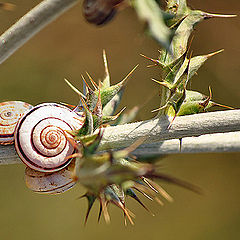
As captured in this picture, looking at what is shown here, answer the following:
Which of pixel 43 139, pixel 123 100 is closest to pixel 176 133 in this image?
pixel 43 139

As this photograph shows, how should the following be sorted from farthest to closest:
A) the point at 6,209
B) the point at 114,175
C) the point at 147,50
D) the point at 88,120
→ the point at 147,50
the point at 6,209
the point at 88,120
the point at 114,175

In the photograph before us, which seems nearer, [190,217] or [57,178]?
[57,178]

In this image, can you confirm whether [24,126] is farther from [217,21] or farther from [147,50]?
[217,21]

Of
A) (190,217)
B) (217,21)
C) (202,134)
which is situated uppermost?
(202,134)

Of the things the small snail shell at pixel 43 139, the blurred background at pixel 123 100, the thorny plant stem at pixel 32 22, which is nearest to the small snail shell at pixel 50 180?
the small snail shell at pixel 43 139

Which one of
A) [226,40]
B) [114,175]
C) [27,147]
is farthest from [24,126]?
[226,40]

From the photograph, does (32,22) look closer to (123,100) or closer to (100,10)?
(100,10)
